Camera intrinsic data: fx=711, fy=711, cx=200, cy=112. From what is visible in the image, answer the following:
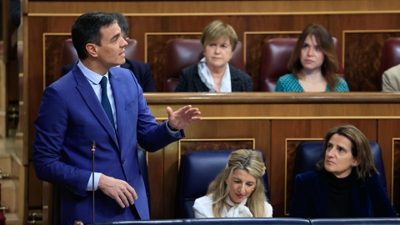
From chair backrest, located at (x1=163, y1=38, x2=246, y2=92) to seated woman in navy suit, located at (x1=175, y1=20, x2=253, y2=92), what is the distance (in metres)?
0.11

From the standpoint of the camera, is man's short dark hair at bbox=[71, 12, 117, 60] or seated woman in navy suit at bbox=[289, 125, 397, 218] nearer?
man's short dark hair at bbox=[71, 12, 117, 60]

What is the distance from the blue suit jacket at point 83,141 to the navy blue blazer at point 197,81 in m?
0.74

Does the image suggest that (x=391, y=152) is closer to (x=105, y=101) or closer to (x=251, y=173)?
(x=251, y=173)

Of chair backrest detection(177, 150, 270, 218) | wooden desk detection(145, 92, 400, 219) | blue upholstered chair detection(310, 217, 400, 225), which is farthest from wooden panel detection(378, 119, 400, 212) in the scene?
blue upholstered chair detection(310, 217, 400, 225)

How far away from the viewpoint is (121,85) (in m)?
1.16

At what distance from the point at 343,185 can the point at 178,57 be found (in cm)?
70

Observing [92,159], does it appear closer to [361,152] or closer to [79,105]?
[79,105]

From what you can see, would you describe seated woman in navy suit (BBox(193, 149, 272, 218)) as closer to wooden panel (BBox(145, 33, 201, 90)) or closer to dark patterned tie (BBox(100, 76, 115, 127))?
dark patterned tie (BBox(100, 76, 115, 127))

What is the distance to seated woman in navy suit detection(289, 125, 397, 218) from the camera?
1.51 m

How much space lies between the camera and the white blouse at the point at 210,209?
142 cm

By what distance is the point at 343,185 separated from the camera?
153cm

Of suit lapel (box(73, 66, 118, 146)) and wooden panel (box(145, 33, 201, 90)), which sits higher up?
wooden panel (box(145, 33, 201, 90))

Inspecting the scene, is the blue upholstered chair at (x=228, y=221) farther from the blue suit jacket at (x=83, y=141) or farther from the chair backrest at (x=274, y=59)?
the chair backrest at (x=274, y=59)

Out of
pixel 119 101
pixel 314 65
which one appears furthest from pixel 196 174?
pixel 314 65
